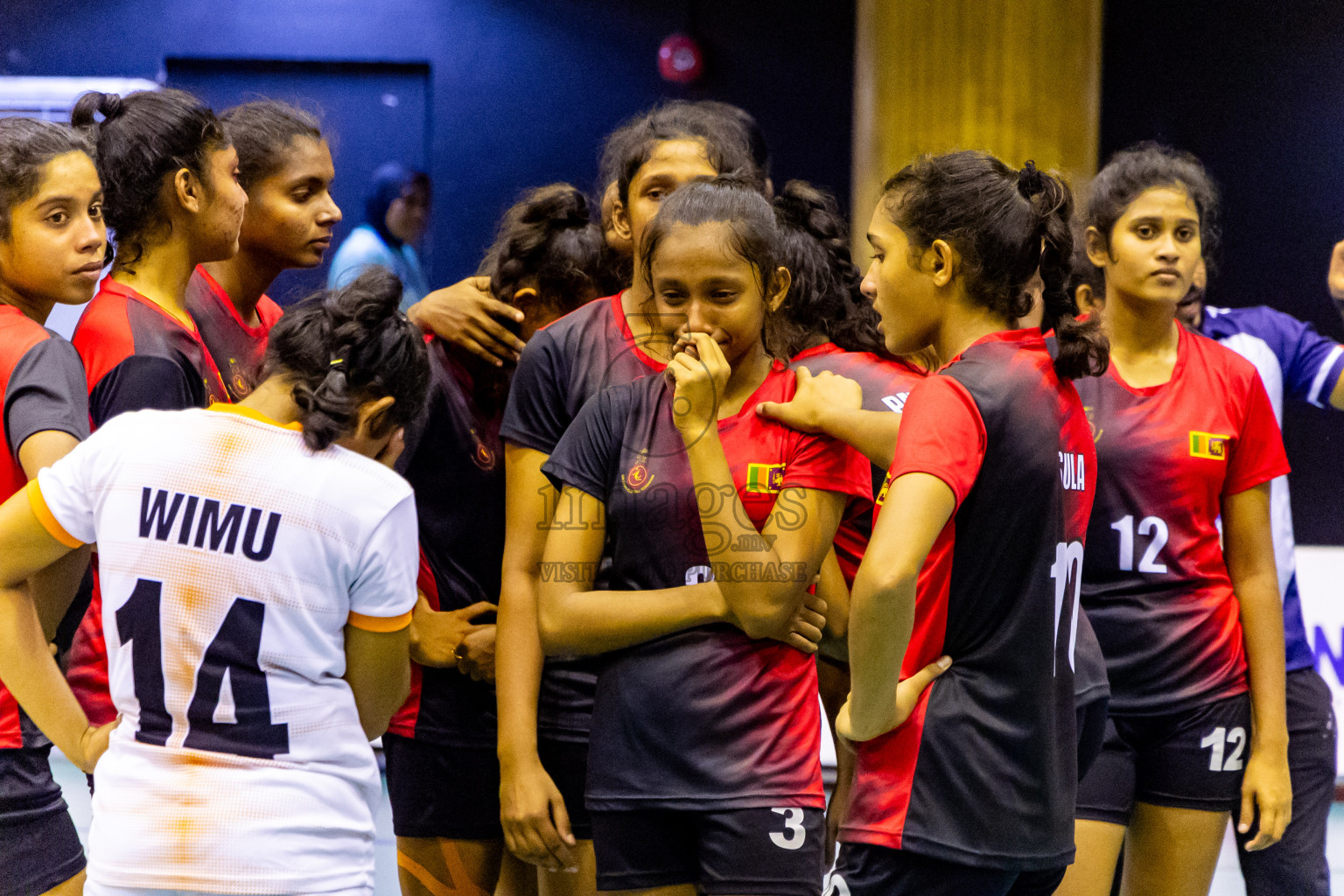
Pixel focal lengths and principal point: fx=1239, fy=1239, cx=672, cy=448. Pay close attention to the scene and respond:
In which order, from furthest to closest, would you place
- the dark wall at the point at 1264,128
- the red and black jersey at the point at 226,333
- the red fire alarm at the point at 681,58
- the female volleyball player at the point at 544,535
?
the red fire alarm at the point at 681,58
the dark wall at the point at 1264,128
the red and black jersey at the point at 226,333
the female volleyball player at the point at 544,535

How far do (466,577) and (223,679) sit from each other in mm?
838

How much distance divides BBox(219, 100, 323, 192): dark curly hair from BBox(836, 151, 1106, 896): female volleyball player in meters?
1.28

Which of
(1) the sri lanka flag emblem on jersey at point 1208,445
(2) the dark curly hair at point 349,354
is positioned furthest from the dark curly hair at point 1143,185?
(2) the dark curly hair at point 349,354

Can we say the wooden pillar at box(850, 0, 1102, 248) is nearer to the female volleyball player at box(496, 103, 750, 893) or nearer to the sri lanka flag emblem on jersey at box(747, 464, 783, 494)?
the female volleyball player at box(496, 103, 750, 893)

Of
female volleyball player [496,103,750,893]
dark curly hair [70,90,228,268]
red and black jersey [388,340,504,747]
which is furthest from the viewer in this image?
red and black jersey [388,340,504,747]

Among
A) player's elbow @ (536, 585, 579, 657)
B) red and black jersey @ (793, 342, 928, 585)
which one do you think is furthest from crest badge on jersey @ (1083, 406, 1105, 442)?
player's elbow @ (536, 585, 579, 657)

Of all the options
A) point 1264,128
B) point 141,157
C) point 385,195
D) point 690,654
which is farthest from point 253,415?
point 1264,128

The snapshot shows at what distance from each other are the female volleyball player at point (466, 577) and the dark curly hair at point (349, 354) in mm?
594

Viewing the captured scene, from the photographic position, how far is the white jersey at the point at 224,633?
4.76ft

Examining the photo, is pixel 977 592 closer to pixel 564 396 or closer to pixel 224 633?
pixel 564 396

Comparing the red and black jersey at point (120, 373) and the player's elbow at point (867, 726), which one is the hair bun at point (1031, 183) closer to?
the player's elbow at point (867, 726)

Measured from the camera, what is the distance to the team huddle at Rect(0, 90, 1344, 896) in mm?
1481

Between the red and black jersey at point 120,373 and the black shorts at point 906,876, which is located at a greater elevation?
the red and black jersey at point 120,373

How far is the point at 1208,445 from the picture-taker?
7.12ft
